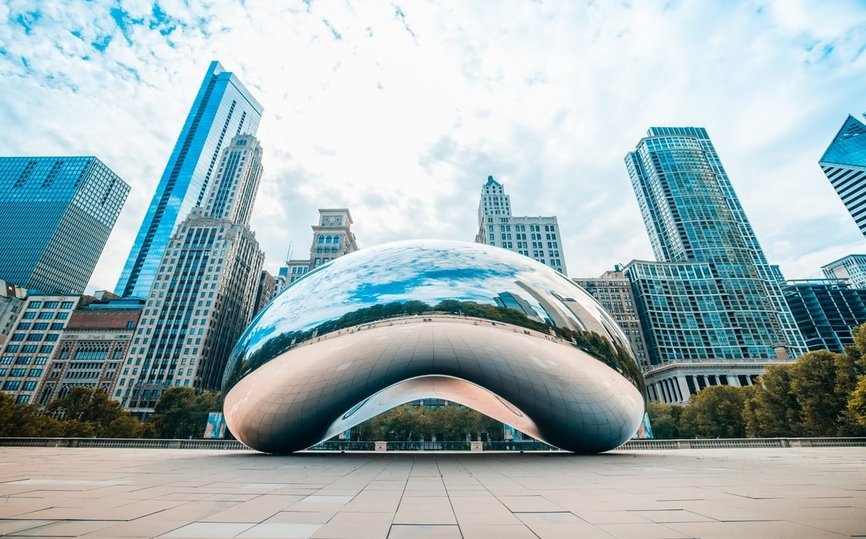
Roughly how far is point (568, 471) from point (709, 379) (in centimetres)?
9172

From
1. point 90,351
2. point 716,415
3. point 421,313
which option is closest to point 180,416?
point 90,351

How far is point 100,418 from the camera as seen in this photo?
42.8 meters

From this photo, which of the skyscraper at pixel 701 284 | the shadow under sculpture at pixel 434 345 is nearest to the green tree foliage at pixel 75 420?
the shadow under sculpture at pixel 434 345

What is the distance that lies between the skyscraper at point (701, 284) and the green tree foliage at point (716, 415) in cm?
3226

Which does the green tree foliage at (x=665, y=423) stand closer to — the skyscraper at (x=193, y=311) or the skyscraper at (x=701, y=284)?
the skyscraper at (x=701, y=284)

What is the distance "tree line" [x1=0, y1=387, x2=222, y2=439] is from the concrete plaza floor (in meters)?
35.5

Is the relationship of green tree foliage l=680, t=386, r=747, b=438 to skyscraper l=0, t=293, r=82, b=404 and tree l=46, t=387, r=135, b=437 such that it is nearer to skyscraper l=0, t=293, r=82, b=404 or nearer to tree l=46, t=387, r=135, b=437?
tree l=46, t=387, r=135, b=437

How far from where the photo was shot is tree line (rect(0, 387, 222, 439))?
1299 inches

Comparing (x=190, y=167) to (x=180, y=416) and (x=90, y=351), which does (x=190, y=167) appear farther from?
(x=180, y=416)

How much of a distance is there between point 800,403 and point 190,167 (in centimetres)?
19941

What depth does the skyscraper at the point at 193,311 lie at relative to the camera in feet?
279

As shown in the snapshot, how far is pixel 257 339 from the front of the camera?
923cm

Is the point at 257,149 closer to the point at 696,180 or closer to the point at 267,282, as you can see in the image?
the point at 267,282

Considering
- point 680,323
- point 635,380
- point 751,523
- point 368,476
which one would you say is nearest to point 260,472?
point 368,476
